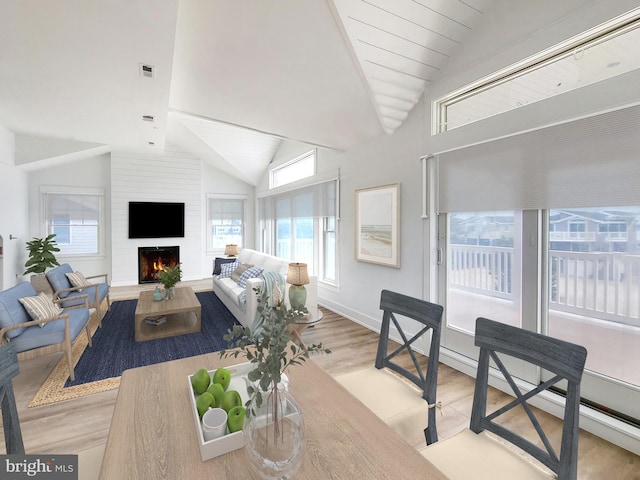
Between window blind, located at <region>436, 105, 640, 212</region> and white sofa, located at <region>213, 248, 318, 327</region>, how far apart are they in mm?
2008

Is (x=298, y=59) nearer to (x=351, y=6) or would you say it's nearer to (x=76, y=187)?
(x=351, y=6)

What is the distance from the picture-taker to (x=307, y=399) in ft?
4.01

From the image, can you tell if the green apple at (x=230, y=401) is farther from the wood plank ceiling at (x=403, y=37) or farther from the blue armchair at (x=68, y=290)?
the blue armchair at (x=68, y=290)

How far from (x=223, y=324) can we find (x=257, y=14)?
11.8ft

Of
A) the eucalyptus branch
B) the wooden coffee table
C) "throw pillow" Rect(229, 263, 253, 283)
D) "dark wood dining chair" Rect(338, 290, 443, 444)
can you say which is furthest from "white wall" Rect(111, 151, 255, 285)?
the eucalyptus branch

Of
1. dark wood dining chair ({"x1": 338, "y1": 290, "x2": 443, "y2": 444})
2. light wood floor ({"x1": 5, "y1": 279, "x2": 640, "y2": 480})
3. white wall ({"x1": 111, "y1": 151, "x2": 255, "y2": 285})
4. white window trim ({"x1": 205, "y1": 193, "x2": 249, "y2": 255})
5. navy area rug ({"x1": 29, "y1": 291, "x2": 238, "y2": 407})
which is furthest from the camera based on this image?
white window trim ({"x1": 205, "y1": 193, "x2": 249, "y2": 255})

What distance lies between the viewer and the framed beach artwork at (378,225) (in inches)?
140

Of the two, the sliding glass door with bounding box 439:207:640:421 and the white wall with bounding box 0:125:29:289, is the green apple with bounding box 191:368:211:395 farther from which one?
the white wall with bounding box 0:125:29:289

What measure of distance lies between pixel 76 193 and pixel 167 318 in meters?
4.39

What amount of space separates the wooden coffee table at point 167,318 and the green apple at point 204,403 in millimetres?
2889

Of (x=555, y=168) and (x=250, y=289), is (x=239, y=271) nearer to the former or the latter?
(x=250, y=289)

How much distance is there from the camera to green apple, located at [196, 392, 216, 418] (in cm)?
109

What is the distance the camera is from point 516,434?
1.27 m

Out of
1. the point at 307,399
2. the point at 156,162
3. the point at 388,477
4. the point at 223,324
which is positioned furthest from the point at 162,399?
the point at 156,162
